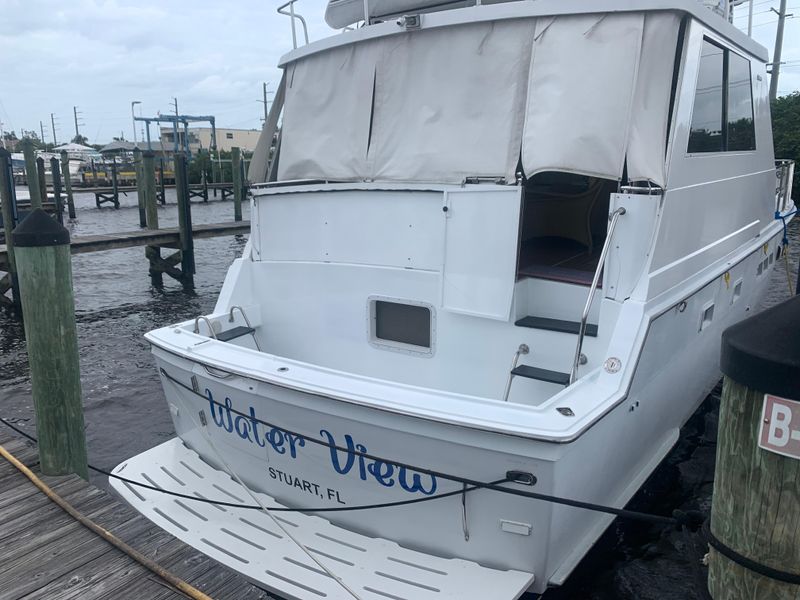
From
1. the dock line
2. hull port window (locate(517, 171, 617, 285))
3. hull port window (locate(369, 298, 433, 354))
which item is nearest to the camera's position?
the dock line

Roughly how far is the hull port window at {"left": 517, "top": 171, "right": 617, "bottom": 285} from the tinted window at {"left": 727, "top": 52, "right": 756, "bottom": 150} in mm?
1087

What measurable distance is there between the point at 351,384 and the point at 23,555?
70.5 inches

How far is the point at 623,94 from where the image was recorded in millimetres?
3738

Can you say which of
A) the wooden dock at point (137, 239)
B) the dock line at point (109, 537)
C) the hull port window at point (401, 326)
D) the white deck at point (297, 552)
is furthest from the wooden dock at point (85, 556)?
the wooden dock at point (137, 239)

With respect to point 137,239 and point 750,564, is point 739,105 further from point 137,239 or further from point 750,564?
point 137,239

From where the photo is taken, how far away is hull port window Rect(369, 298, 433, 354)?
14.7 feet

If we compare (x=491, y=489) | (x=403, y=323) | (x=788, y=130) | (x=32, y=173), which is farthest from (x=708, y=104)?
(x=788, y=130)

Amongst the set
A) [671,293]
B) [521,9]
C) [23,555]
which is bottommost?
[23,555]

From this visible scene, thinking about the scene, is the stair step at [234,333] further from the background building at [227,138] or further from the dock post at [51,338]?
the background building at [227,138]

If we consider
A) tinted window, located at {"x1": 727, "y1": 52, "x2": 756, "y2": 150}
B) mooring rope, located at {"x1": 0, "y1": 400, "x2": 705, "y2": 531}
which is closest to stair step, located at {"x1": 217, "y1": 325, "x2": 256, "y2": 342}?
mooring rope, located at {"x1": 0, "y1": 400, "x2": 705, "y2": 531}

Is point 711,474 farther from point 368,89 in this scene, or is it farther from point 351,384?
point 368,89

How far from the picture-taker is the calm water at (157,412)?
4297 mm

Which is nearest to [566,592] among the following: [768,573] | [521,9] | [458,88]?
[768,573]

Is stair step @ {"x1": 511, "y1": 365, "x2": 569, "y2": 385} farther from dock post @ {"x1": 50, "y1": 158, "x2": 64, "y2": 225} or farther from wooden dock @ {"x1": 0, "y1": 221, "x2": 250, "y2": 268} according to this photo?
dock post @ {"x1": 50, "y1": 158, "x2": 64, "y2": 225}
